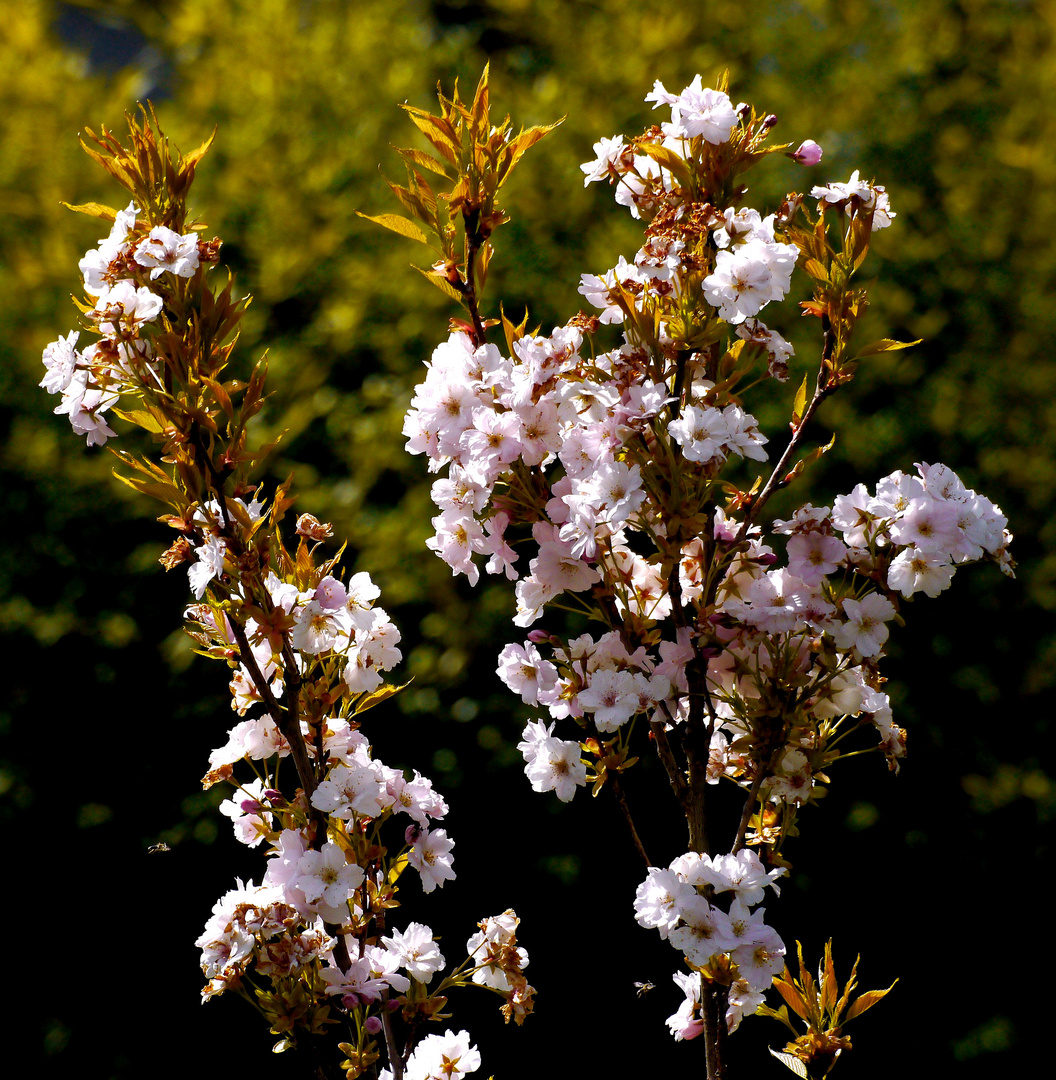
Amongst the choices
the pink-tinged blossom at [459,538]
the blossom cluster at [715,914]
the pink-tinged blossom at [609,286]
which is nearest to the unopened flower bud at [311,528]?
the pink-tinged blossom at [459,538]

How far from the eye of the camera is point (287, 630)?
1.14 m

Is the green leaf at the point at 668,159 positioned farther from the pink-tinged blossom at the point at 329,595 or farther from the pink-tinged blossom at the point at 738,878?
the pink-tinged blossom at the point at 738,878

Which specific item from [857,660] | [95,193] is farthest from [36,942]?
[857,660]

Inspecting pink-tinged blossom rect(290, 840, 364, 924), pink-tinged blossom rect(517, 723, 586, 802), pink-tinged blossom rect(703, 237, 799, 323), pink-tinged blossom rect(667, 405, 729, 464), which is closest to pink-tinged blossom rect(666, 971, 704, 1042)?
pink-tinged blossom rect(517, 723, 586, 802)

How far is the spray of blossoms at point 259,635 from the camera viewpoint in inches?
43.9

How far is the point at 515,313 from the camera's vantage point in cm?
252

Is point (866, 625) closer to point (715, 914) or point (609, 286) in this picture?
point (715, 914)

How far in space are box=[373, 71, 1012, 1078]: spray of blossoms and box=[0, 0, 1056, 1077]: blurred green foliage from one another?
123cm

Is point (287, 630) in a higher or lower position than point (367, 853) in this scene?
higher

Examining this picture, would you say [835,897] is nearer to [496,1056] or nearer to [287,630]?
[496,1056]

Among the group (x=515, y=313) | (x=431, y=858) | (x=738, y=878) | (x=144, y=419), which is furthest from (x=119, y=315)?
(x=515, y=313)

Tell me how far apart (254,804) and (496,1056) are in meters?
1.61

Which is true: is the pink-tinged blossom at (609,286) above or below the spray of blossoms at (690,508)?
above

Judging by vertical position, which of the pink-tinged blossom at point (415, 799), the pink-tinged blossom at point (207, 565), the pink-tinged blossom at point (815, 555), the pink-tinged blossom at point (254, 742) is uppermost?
the pink-tinged blossom at point (207, 565)
